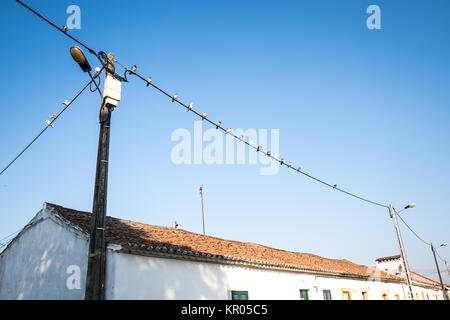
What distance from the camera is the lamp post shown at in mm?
5074

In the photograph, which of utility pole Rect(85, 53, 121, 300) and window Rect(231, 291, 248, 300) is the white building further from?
utility pole Rect(85, 53, 121, 300)

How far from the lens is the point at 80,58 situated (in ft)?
20.4

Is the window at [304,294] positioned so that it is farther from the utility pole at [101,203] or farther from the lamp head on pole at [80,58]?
the lamp head on pole at [80,58]

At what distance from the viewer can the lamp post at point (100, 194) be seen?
5.07 metres

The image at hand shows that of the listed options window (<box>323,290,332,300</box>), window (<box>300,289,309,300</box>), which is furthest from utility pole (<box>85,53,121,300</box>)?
window (<box>323,290,332,300</box>)

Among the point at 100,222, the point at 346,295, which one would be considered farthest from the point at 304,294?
the point at 100,222

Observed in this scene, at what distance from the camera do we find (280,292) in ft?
41.9

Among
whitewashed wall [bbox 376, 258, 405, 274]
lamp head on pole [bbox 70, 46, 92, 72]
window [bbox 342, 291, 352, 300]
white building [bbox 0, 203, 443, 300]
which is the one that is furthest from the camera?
whitewashed wall [bbox 376, 258, 405, 274]

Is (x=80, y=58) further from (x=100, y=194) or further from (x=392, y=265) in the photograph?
(x=392, y=265)

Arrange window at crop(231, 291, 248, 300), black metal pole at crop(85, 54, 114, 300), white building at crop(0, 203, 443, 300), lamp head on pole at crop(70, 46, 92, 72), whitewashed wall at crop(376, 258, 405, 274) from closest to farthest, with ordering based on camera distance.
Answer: black metal pole at crop(85, 54, 114, 300) < lamp head on pole at crop(70, 46, 92, 72) < white building at crop(0, 203, 443, 300) < window at crop(231, 291, 248, 300) < whitewashed wall at crop(376, 258, 405, 274)

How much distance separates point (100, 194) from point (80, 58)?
2705 mm
